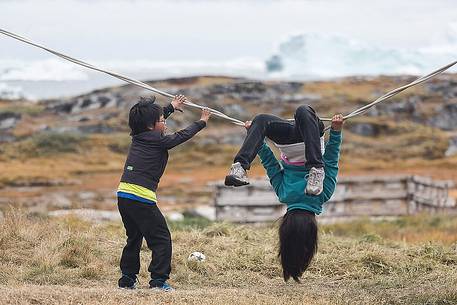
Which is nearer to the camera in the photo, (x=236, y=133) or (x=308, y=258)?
(x=308, y=258)

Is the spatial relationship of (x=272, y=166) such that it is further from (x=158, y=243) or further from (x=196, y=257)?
(x=196, y=257)

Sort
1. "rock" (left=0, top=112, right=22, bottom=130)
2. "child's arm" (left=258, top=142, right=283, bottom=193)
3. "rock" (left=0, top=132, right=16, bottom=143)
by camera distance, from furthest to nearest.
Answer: "rock" (left=0, top=112, right=22, bottom=130) → "rock" (left=0, top=132, right=16, bottom=143) → "child's arm" (left=258, top=142, right=283, bottom=193)

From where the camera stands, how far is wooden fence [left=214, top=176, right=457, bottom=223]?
19.6 metres

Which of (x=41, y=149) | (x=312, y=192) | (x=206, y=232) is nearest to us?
(x=312, y=192)

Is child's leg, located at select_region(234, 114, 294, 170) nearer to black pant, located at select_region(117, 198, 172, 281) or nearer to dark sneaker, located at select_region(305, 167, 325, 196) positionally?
dark sneaker, located at select_region(305, 167, 325, 196)

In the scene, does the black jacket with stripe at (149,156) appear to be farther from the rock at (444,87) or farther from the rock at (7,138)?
the rock at (444,87)

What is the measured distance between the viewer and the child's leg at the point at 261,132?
7.81 metres

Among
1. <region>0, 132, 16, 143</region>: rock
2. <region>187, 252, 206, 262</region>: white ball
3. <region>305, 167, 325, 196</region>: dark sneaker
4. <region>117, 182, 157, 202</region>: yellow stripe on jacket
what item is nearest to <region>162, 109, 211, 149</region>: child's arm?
<region>117, 182, 157, 202</region>: yellow stripe on jacket

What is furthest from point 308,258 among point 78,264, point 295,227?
point 78,264

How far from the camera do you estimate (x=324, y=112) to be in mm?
67062

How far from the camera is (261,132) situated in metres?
7.97

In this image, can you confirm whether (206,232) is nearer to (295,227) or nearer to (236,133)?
(295,227)

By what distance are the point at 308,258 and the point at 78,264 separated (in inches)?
111

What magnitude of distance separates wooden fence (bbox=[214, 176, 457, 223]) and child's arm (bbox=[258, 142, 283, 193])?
427 inches
